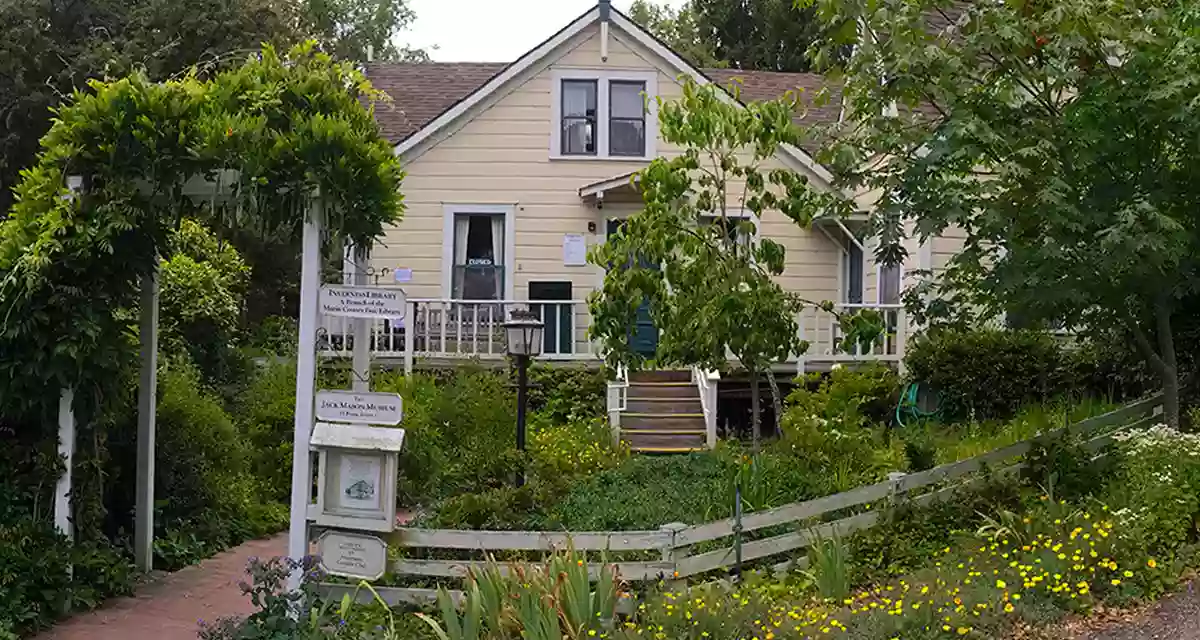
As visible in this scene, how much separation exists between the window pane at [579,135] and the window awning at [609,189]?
2.20 ft

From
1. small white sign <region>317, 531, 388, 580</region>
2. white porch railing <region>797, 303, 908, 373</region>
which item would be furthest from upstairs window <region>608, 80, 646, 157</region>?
small white sign <region>317, 531, 388, 580</region>

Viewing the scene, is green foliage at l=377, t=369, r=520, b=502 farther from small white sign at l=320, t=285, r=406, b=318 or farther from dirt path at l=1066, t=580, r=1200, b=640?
dirt path at l=1066, t=580, r=1200, b=640

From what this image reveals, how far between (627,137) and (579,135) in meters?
0.80

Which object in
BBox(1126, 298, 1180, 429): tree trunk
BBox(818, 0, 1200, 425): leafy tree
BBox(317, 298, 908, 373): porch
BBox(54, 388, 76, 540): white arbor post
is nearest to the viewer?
BBox(818, 0, 1200, 425): leafy tree

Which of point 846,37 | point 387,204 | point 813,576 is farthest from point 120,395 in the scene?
point 846,37

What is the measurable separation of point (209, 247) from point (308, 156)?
903 centimetres

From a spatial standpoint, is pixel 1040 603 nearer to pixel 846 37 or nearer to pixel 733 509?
→ pixel 733 509

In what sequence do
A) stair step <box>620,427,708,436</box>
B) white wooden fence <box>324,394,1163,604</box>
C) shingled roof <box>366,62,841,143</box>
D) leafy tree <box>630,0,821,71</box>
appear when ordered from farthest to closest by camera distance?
1. leafy tree <box>630,0,821,71</box>
2. shingled roof <box>366,62,841,143</box>
3. stair step <box>620,427,708,436</box>
4. white wooden fence <box>324,394,1163,604</box>

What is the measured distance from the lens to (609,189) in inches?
656

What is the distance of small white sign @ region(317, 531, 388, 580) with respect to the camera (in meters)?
7.18

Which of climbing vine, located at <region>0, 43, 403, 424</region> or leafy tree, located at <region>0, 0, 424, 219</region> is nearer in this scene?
climbing vine, located at <region>0, 43, 403, 424</region>

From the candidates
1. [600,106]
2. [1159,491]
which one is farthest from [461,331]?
[1159,491]

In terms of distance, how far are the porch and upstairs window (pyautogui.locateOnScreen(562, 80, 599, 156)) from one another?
271 centimetres

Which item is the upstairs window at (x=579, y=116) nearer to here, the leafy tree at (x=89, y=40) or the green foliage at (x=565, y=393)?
the green foliage at (x=565, y=393)
